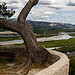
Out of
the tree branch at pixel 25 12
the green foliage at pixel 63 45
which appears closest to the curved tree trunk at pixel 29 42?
the tree branch at pixel 25 12

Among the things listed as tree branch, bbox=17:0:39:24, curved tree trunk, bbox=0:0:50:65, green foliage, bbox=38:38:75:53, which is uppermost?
tree branch, bbox=17:0:39:24

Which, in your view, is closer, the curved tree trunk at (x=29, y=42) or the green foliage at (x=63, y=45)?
the curved tree trunk at (x=29, y=42)

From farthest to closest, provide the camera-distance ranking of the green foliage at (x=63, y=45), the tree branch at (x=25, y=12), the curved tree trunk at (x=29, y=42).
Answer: the green foliage at (x=63, y=45) → the tree branch at (x=25, y=12) → the curved tree trunk at (x=29, y=42)

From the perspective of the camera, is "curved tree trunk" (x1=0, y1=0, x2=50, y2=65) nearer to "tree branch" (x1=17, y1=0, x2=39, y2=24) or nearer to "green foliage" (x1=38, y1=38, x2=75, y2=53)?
"tree branch" (x1=17, y1=0, x2=39, y2=24)

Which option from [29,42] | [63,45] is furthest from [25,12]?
[63,45]

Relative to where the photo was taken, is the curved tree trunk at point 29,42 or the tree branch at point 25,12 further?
the tree branch at point 25,12

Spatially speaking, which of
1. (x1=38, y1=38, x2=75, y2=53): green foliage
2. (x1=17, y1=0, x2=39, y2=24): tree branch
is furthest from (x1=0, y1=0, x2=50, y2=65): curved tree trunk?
(x1=38, y1=38, x2=75, y2=53): green foliage

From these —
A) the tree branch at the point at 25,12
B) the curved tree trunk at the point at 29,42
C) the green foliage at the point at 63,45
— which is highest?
the tree branch at the point at 25,12

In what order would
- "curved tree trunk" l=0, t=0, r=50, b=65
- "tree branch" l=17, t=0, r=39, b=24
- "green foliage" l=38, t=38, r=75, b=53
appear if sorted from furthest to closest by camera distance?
"green foliage" l=38, t=38, r=75, b=53 → "tree branch" l=17, t=0, r=39, b=24 → "curved tree trunk" l=0, t=0, r=50, b=65

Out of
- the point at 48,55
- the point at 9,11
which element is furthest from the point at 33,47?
the point at 9,11

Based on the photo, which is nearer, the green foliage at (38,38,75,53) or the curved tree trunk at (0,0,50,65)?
the curved tree trunk at (0,0,50,65)

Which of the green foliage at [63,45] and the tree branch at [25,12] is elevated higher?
the tree branch at [25,12]

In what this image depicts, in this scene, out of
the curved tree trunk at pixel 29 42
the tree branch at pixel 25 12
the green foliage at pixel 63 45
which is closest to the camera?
the curved tree trunk at pixel 29 42

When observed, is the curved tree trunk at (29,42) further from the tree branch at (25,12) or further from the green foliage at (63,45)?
the green foliage at (63,45)
